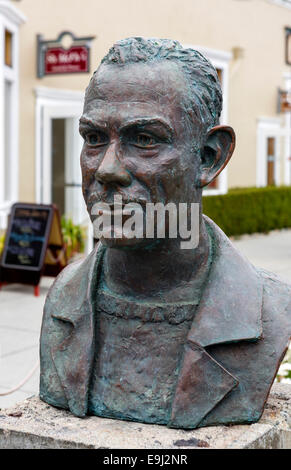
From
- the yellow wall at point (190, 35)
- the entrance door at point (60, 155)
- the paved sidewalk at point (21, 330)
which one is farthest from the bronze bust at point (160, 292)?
the yellow wall at point (190, 35)

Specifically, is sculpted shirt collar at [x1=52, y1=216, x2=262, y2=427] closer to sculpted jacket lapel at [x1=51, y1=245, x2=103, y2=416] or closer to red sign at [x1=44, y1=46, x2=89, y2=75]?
sculpted jacket lapel at [x1=51, y1=245, x2=103, y2=416]

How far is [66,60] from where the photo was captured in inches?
402

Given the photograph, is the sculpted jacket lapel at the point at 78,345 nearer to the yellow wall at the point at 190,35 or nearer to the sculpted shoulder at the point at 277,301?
the sculpted shoulder at the point at 277,301

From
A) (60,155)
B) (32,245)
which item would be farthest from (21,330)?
(60,155)

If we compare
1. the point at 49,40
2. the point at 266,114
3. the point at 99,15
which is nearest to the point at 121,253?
Result: the point at 49,40

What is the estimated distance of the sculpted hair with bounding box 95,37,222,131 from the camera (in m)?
2.59

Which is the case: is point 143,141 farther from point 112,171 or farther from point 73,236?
point 73,236

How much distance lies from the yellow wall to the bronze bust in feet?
27.2

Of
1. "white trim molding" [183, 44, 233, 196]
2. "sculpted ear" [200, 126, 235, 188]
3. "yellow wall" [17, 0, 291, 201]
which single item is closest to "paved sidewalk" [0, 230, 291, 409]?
"sculpted ear" [200, 126, 235, 188]

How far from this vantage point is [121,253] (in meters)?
2.81

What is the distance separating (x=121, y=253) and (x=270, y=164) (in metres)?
15.7

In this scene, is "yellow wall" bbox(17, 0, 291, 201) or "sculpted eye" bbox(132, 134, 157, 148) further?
"yellow wall" bbox(17, 0, 291, 201)

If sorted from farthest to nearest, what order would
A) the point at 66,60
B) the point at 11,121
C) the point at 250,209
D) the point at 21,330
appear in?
the point at 250,209, the point at 11,121, the point at 66,60, the point at 21,330

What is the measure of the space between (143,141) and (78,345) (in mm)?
808
